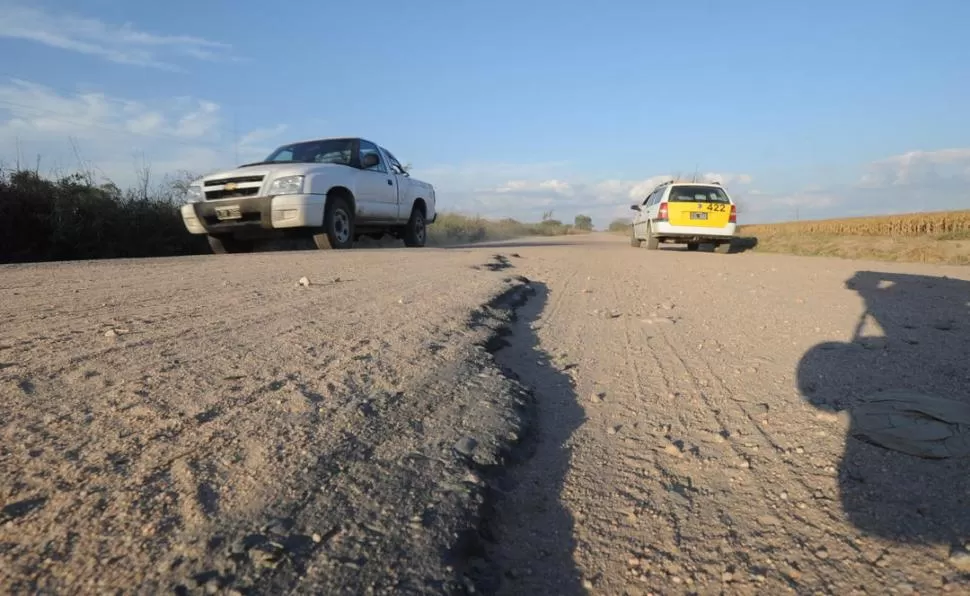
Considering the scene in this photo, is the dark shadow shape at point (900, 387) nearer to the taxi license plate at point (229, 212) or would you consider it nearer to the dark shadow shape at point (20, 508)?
the dark shadow shape at point (20, 508)

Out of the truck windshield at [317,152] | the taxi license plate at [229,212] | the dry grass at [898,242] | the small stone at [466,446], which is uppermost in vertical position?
the truck windshield at [317,152]

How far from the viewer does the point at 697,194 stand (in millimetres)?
13086

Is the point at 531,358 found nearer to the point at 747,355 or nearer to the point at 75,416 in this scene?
the point at 747,355

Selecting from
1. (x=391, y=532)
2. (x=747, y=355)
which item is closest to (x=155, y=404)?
(x=391, y=532)

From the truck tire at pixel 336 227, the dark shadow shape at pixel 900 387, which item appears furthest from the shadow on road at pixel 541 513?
the truck tire at pixel 336 227

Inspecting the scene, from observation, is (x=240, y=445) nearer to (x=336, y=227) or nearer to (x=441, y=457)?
(x=441, y=457)

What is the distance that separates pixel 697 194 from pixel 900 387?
11.0 m

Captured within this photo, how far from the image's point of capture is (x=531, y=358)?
340cm

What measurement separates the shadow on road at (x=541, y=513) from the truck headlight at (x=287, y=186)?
558 cm

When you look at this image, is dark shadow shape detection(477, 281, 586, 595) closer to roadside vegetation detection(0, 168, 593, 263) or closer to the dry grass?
roadside vegetation detection(0, 168, 593, 263)

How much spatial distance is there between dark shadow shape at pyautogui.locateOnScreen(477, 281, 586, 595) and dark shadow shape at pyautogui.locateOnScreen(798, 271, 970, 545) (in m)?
0.85

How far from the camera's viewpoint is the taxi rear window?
13.0 metres

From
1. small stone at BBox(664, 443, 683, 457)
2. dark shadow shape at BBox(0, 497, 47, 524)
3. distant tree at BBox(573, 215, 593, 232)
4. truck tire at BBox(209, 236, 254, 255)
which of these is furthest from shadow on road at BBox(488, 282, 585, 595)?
distant tree at BBox(573, 215, 593, 232)

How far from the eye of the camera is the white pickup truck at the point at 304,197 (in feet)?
24.8
